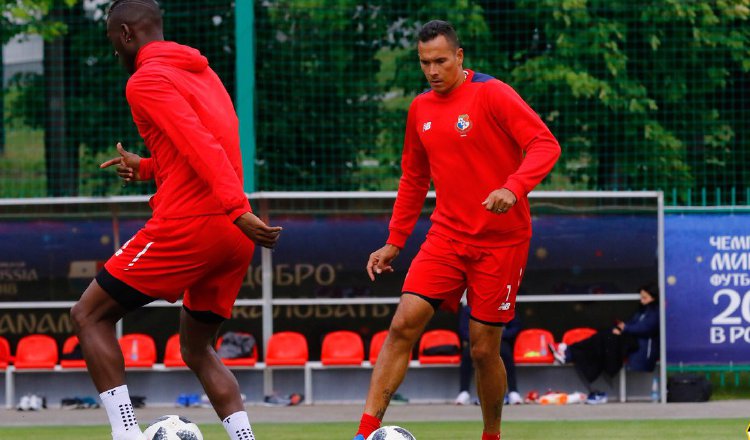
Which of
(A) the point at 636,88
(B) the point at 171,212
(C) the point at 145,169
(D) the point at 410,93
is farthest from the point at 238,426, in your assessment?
(A) the point at 636,88

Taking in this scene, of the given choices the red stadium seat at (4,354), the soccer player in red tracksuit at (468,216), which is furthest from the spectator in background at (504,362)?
the soccer player in red tracksuit at (468,216)

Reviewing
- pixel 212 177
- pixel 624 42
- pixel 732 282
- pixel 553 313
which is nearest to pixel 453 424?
pixel 553 313

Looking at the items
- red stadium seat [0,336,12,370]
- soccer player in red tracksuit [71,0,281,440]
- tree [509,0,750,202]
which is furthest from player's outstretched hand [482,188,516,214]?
red stadium seat [0,336,12,370]

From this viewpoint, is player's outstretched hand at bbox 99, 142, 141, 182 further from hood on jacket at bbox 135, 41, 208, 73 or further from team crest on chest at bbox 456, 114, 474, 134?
team crest on chest at bbox 456, 114, 474, 134

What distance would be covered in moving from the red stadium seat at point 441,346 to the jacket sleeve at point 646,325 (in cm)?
162

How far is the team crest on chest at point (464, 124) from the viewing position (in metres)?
6.94

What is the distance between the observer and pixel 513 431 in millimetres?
9961

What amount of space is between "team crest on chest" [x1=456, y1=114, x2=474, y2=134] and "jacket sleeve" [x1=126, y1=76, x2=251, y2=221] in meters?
1.51

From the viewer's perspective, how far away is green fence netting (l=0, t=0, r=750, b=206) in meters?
14.2

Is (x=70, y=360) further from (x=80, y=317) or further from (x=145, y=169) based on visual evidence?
(x=80, y=317)

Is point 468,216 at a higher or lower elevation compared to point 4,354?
higher

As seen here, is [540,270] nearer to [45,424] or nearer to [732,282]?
[732,282]

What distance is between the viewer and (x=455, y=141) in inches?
274

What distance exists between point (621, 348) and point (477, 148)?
6.46 meters
